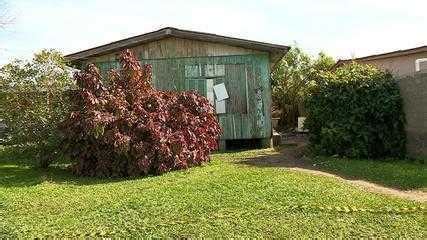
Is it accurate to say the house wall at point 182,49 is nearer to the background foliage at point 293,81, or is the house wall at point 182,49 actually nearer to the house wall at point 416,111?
the house wall at point 416,111

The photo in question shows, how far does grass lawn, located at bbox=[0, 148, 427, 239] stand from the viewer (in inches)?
281

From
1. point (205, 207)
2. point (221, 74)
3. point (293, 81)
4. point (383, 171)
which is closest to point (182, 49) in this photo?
point (221, 74)

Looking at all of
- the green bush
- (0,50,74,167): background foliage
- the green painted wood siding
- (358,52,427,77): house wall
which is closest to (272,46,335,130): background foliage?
(358,52,427,77): house wall

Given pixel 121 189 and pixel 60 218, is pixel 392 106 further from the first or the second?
pixel 60 218

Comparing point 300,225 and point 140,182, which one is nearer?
point 300,225

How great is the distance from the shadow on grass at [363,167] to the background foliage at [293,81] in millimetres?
11978

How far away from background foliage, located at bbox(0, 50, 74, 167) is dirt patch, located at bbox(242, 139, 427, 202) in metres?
4.67

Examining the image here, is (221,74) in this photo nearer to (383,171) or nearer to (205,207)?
(383,171)

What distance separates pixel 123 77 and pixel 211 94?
4.27 metres

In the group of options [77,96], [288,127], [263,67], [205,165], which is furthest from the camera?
[288,127]

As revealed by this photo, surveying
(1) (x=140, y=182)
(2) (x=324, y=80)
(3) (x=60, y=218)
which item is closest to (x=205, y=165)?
(1) (x=140, y=182)

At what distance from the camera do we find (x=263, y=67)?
1593 cm

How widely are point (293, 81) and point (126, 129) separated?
57.7 ft

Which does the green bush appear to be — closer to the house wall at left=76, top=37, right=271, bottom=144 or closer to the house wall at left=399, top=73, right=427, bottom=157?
the house wall at left=399, top=73, right=427, bottom=157
